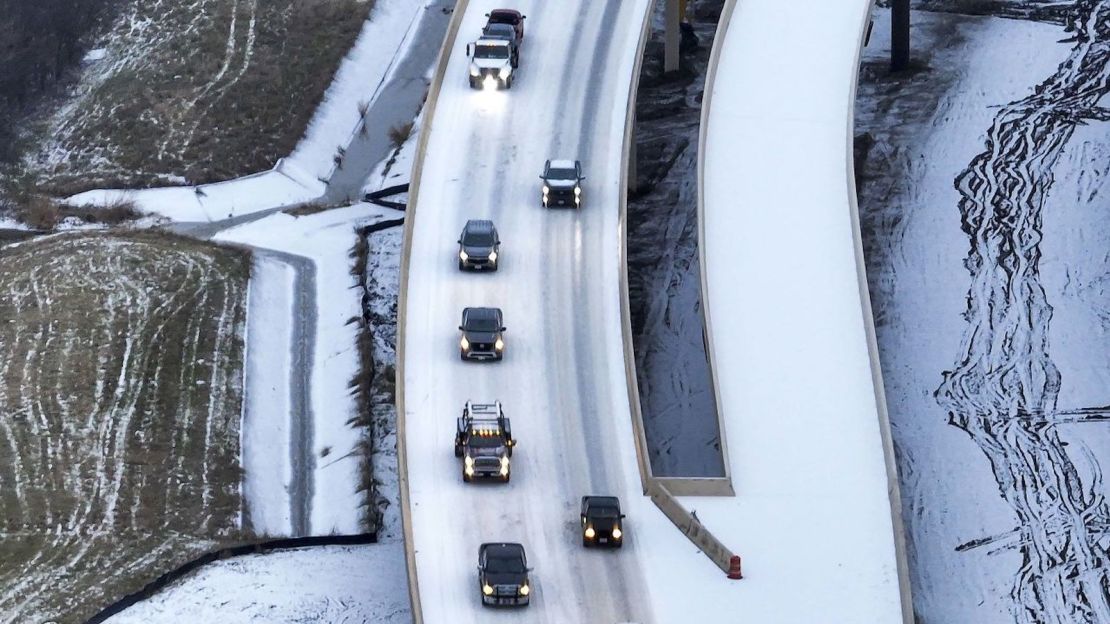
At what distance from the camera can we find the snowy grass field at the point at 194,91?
9844 centimetres

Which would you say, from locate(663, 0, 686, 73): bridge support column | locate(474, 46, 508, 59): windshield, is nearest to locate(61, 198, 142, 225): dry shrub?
locate(474, 46, 508, 59): windshield

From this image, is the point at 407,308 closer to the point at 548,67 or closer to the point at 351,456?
the point at 351,456

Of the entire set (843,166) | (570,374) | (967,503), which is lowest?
(967,503)

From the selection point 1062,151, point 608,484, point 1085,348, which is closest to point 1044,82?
point 1062,151

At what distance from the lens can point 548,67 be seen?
90312mm

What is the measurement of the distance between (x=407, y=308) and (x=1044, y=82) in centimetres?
3975

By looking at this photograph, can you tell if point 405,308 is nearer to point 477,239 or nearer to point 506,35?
point 477,239

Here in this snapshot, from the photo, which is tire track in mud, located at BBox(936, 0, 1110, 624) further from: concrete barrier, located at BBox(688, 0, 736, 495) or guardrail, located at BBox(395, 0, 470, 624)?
guardrail, located at BBox(395, 0, 470, 624)

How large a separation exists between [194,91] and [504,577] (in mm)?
49296

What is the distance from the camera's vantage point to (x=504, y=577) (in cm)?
5994

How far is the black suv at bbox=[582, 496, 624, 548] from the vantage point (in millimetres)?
62562

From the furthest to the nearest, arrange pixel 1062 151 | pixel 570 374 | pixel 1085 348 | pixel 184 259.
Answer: pixel 1062 151 → pixel 184 259 → pixel 1085 348 → pixel 570 374

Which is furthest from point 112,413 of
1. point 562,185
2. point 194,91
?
point 194,91

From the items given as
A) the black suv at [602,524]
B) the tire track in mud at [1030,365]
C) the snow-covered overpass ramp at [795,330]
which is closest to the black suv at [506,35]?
the snow-covered overpass ramp at [795,330]
